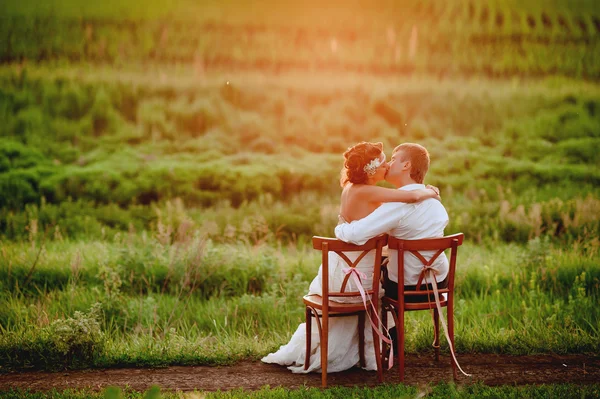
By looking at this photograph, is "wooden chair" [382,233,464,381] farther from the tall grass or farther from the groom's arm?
the tall grass

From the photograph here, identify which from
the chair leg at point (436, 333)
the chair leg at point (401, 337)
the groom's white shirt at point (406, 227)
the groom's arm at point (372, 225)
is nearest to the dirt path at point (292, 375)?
the chair leg at point (436, 333)

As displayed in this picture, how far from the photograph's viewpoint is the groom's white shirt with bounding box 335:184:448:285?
5.97 metres

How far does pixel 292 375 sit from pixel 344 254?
122cm

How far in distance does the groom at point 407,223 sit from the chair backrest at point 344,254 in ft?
0.21

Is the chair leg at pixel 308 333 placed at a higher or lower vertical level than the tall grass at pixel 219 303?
higher

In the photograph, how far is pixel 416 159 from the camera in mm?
6301

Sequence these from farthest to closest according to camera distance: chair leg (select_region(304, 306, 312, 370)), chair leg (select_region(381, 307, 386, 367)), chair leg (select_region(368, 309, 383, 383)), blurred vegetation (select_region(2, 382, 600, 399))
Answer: chair leg (select_region(381, 307, 386, 367)) → chair leg (select_region(304, 306, 312, 370)) → chair leg (select_region(368, 309, 383, 383)) → blurred vegetation (select_region(2, 382, 600, 399))

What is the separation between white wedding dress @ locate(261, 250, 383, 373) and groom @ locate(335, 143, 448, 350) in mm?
316

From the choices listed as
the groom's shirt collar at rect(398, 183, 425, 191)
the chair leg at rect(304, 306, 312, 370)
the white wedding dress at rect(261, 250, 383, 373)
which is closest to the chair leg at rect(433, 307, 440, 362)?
the white wedding dress at rect(261, 250, 383, 373)

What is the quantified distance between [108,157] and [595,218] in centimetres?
1283

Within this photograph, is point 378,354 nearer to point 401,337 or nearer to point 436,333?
point 401,337

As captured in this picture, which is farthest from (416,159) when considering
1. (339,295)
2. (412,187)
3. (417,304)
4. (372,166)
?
(339,295)

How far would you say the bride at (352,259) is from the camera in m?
6.27

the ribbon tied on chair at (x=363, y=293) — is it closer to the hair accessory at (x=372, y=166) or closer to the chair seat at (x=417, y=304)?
the chair seat at (x=417, y=304)
